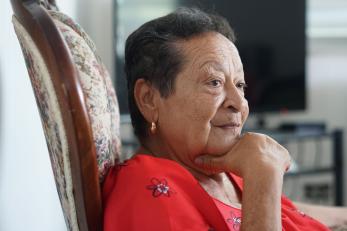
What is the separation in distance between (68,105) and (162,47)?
0.39 meters

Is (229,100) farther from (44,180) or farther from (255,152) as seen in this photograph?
(44,180)

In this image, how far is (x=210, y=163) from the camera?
1.06m

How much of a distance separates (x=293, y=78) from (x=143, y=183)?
2.39 metres

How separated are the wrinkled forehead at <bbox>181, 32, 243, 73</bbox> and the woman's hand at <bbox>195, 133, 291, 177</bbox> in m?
0.17

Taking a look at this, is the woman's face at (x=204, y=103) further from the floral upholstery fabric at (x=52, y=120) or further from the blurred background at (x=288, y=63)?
the blurred background at (x=288, y=63)

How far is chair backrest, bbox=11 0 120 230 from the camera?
710 millimetres

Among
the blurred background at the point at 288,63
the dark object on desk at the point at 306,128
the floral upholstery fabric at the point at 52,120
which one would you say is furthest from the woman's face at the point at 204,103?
the dark object on desk at the point at 306,128

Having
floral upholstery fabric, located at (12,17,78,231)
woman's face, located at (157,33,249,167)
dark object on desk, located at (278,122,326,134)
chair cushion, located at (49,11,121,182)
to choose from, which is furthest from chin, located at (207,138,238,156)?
dark object on desk, located at (278,122,326,134)

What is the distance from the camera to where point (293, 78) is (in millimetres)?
3113

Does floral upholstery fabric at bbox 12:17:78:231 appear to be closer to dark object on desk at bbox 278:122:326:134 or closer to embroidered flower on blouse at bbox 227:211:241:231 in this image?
embroidered flower on blouse at bbox 227:211:241:231

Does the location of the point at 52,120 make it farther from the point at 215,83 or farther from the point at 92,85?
the point at 215,83

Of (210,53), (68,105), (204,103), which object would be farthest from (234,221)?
(68,105)

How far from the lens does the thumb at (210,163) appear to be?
41.1 inches

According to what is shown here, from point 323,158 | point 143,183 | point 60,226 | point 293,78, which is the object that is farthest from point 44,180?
point 323,158
